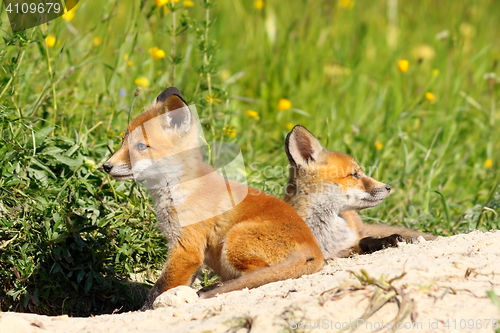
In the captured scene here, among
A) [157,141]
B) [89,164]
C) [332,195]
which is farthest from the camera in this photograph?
[332,195]

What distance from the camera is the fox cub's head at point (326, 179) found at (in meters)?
5.35

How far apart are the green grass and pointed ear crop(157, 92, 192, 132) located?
0.63 m

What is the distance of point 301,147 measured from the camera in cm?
551

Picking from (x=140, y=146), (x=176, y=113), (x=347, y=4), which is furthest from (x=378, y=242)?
(x=347, y=4)

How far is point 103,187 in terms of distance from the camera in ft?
16.8

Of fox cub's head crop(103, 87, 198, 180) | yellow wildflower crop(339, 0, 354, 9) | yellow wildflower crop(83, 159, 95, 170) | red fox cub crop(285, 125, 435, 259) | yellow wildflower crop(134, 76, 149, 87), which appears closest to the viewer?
fox cub's head crop(103, 87, 198, 180)

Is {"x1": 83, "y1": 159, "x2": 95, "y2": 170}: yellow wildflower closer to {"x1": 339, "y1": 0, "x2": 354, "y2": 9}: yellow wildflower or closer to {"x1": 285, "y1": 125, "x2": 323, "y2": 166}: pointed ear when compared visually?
{"x1": 285, "y1": 125, "x2": 323, "y2": 166}: pointed ear

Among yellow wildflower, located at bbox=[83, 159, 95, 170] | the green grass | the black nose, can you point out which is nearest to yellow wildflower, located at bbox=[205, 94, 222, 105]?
the green grass

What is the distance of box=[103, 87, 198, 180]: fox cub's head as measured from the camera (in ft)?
14.7

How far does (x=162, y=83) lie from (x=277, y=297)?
3.97m

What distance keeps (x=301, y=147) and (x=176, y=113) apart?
57.2 inches

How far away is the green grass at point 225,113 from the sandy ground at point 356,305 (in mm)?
1159

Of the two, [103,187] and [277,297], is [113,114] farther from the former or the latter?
[277,297]

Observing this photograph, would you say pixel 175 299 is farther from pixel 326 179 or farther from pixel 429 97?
pixel 429 97
